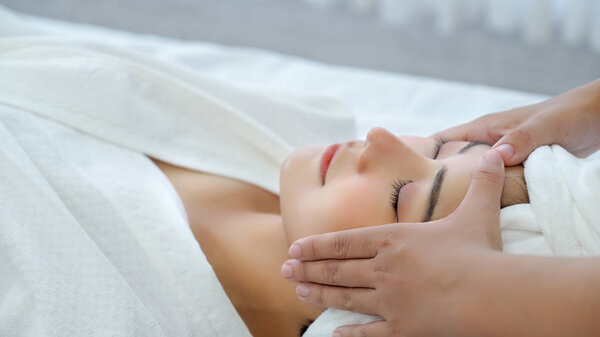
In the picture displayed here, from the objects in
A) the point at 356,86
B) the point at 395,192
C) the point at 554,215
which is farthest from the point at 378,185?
the point at 356,86

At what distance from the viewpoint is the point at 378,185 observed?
0.89m

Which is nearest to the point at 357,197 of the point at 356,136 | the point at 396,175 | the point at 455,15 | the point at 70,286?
the point at 396,175

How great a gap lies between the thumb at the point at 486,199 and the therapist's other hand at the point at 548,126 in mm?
93

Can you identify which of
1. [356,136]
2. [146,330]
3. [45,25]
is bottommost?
[146,330]

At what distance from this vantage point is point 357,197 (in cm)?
89

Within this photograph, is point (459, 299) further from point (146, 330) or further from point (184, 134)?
point (184, 134)

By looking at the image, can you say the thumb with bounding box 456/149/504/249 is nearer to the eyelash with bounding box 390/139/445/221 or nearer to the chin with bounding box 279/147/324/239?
the eyelash with bounding box 390/139/445/221

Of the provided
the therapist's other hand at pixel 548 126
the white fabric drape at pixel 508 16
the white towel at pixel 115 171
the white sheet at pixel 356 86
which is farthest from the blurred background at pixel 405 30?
the therapist's other hand at pixel 548 126

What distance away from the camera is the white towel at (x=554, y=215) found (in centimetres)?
74

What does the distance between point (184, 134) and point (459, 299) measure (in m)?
0.71

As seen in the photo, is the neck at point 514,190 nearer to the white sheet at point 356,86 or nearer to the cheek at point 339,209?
the cheek at point 339,209

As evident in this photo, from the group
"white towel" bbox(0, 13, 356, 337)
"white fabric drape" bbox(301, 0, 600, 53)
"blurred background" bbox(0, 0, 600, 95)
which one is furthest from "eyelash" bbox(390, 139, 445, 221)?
"white fabric drape" bbox(301, 0, 600, 53)

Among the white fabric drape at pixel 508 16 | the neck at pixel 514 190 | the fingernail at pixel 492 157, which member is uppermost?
the white fabric drape at pixel 508 16

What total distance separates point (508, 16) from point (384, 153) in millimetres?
1818
